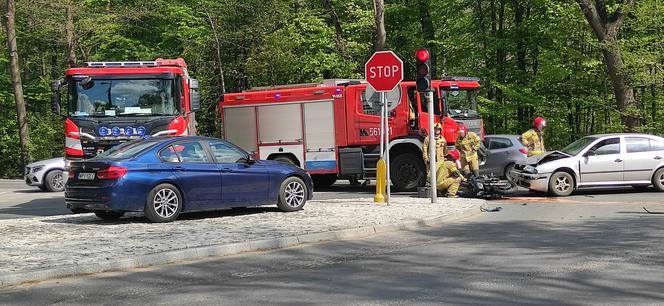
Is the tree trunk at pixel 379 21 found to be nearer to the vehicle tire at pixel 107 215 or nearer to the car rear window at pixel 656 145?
the car rear window at pixel 656 145

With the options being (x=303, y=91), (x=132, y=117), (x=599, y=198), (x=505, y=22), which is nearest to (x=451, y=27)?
(x=505, y=22)

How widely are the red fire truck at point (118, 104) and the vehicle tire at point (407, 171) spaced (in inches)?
223

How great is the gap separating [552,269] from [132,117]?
9.88m

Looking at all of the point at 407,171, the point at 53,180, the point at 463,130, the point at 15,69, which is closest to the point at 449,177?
the point at 463,130

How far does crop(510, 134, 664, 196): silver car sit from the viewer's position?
640 inches

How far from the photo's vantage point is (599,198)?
51.6 feet

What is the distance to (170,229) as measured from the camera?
1061 centimetres

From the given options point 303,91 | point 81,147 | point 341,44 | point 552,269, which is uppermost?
point 341,44

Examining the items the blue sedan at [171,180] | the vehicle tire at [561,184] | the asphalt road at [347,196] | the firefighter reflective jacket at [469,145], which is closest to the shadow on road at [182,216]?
the blue sedan at [171,180]

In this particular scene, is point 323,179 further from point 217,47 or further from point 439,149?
point 217,47

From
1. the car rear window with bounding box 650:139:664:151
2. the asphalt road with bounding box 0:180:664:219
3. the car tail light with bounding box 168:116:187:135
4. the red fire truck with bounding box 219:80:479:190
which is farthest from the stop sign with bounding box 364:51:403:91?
the car rear window with bounding box 650:139:664:151

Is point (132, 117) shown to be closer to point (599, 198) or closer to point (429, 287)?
point (429, 287)

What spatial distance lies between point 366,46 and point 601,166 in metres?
18.3

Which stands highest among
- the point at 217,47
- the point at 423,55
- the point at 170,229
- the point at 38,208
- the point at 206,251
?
the point at 217,47
